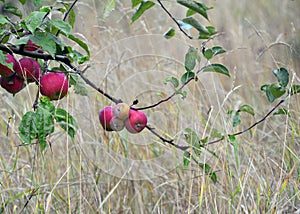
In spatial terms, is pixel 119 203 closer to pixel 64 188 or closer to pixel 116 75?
pixel 64 188

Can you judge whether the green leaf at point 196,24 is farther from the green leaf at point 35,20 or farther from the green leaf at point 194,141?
the green leaf at point 35,20

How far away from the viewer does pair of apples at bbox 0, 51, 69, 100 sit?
913 mm

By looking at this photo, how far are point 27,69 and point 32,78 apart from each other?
22mm

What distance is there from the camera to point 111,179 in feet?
5.45

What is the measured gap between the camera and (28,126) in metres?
0.93

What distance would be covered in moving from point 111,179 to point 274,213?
64cm

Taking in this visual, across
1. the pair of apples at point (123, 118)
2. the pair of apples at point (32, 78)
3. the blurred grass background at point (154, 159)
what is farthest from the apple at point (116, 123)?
the blurred grass background at point (154, 159)

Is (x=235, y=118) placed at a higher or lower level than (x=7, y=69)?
lower

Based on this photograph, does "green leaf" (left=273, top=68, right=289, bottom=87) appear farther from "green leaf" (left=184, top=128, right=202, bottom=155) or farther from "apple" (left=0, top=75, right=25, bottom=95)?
"apple" (left=0, top=75, right=25, bottom=95)

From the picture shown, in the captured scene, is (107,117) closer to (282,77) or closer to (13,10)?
(13,10)

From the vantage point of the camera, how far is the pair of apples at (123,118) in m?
0.94

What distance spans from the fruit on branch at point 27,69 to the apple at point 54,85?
0.02 m

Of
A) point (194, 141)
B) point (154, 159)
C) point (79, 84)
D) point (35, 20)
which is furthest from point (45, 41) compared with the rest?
point (154, 159)

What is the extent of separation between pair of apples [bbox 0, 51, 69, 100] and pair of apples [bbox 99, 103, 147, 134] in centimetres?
10
